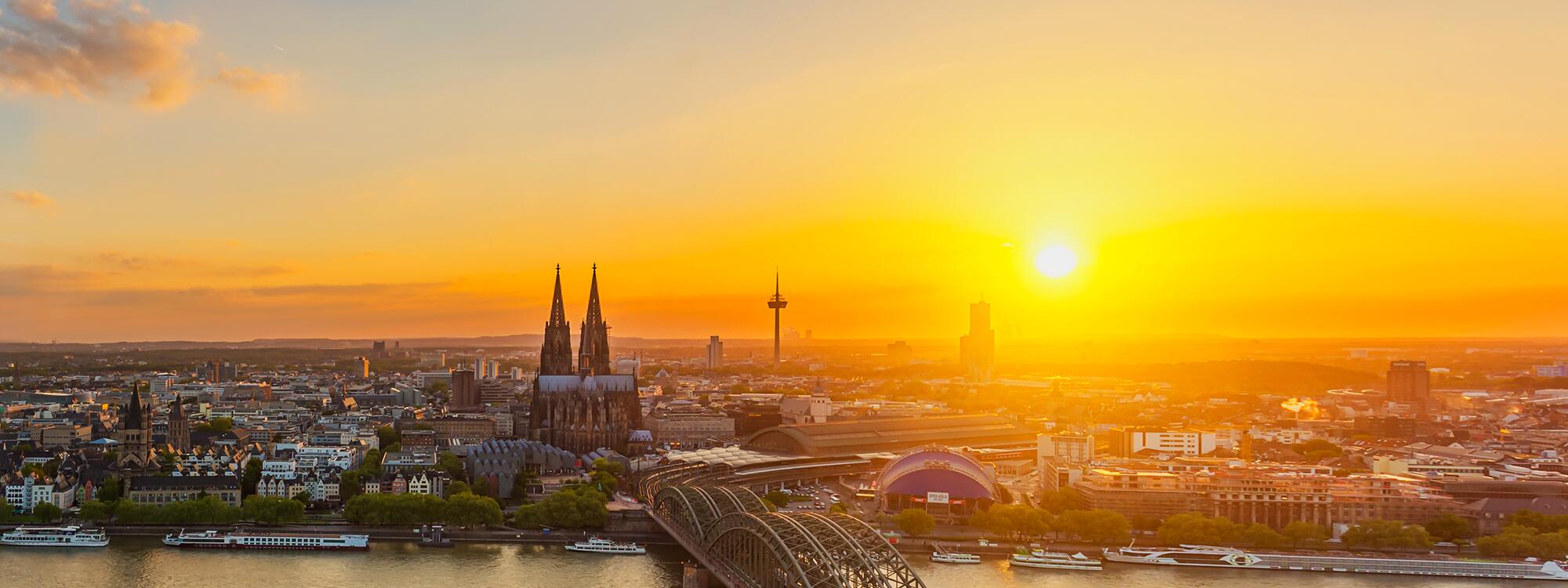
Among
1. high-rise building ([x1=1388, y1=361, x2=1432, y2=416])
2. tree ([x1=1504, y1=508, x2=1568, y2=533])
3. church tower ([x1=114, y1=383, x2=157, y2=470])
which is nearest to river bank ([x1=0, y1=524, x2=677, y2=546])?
church tower ([x1=114, y1=383, x2=157, y2=470])

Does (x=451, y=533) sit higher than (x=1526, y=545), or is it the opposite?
(x=1526, y=545)

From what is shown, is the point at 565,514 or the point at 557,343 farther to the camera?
the point at 557,343

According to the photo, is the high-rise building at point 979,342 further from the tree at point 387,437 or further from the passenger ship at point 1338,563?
the passenger ship at point 1338,563

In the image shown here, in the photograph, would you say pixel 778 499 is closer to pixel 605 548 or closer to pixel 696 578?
pixel 605 548

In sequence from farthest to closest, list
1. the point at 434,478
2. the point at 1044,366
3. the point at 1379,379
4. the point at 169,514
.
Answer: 1. the point at 1044,366
2. the point at 1379,379
3. the point at 434,478
4. the point at 169,514

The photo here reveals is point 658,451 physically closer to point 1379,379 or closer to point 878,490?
point 878,490

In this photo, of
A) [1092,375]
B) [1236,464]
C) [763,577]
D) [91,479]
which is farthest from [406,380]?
[763,577]

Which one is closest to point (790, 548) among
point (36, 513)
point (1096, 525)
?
point (1096, 525)

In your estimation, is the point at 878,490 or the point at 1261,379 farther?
the point at 1261,379
